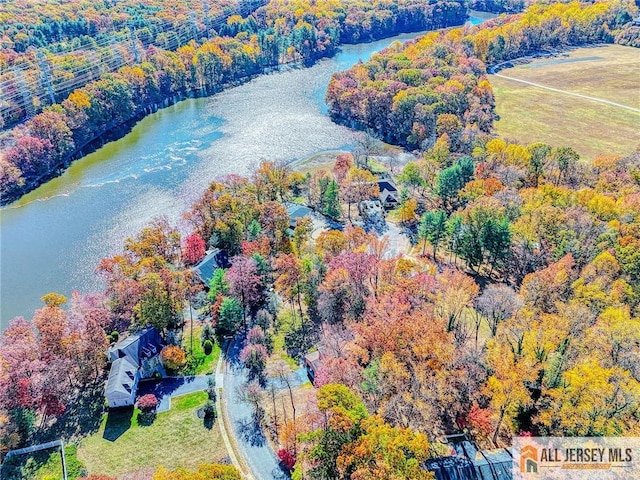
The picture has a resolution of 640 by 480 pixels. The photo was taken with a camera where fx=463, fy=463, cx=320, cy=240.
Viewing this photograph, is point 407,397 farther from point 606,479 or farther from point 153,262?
point 153,262

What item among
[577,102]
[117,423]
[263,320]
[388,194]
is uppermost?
[577,102]

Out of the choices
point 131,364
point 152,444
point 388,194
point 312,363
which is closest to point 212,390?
point 152,444

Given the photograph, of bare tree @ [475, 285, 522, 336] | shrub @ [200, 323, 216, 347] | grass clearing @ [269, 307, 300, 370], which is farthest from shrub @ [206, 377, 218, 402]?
bare tree @ [475, 285, 522, 336]

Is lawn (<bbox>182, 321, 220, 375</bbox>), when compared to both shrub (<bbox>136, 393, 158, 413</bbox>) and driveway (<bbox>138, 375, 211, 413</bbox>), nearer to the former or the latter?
driveway (<bbox>138, 375, 211, 413</bbox>)

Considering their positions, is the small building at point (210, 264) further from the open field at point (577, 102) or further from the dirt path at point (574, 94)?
the dirt path at point (574, 94)

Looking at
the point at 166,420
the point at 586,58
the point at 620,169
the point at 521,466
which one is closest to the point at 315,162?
the point at 620,169

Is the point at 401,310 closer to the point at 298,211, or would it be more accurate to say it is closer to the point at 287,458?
the point at 287,458

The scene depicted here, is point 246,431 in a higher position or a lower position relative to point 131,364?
lower
